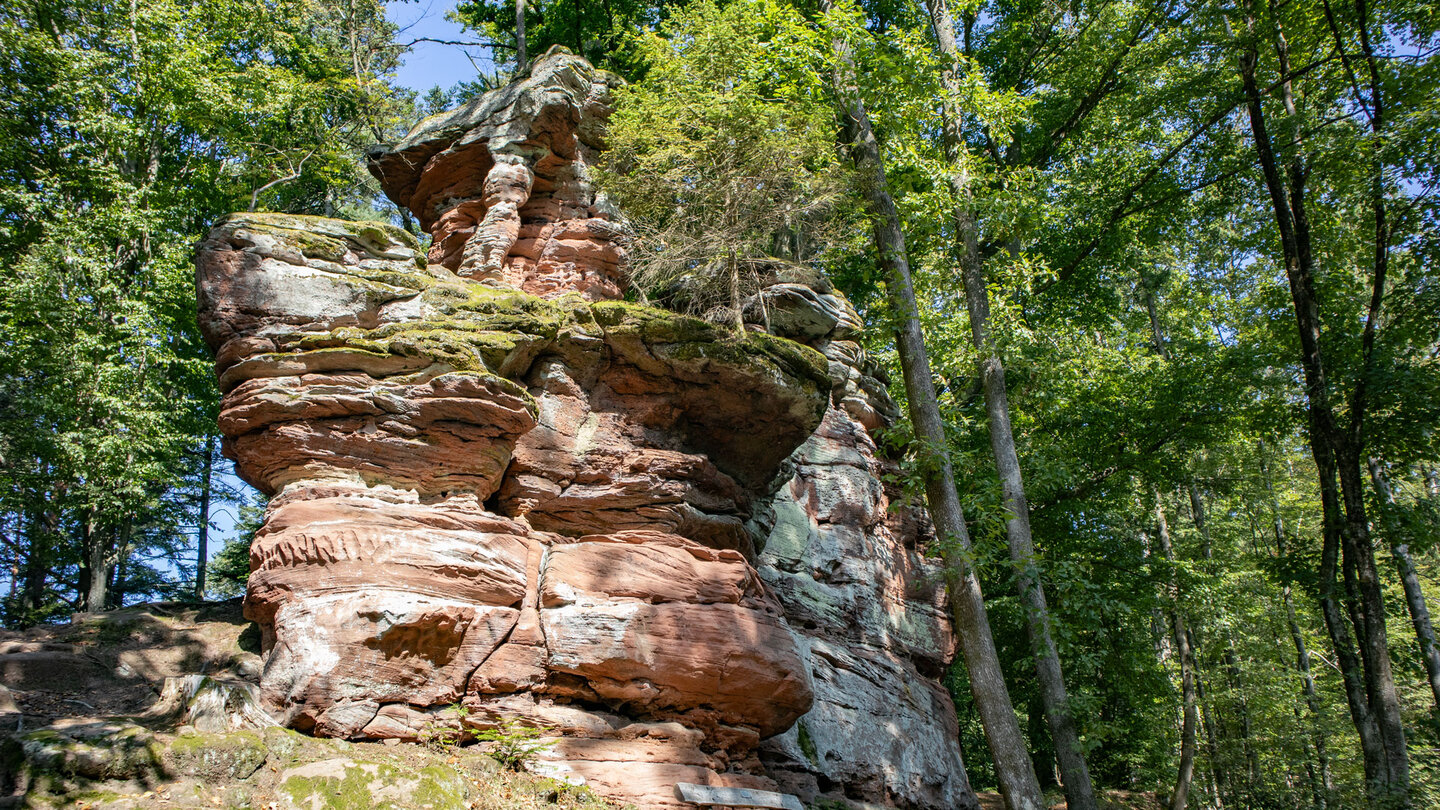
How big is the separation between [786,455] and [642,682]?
436 centimetres

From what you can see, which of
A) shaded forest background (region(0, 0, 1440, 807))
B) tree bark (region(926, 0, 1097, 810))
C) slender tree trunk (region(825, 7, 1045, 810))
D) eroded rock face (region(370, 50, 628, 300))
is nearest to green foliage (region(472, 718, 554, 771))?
slender tree trunk (region(825, 7, 1045, 810))

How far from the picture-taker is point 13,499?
14.5 m

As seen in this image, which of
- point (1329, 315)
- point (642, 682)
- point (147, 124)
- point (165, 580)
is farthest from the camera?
point (165, 580)

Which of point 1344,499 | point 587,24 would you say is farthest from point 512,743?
point 587,24

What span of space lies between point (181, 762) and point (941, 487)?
8481 mm

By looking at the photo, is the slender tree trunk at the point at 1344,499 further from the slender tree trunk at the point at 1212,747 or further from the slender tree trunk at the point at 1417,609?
the slender tree trunk at the point at 1212,747

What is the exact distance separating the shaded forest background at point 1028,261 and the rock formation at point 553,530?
2.08 m

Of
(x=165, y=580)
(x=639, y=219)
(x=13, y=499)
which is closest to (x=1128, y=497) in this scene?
(x=639, y=219)

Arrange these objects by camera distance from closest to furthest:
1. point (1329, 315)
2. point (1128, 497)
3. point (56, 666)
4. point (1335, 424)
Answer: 1. point (56, 666)
2. point (1335, 424)
3. point (1329, 315)
4. point (1128, 497)

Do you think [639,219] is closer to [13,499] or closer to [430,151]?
[430,151]

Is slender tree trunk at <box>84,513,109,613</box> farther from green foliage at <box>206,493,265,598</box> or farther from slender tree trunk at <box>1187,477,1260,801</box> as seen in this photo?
slender tree trunk at <box>1187,477,1260,801</box>

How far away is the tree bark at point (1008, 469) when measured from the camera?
1006cm

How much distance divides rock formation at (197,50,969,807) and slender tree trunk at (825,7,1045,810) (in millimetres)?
1446

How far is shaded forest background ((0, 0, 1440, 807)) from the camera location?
36.8 ft
